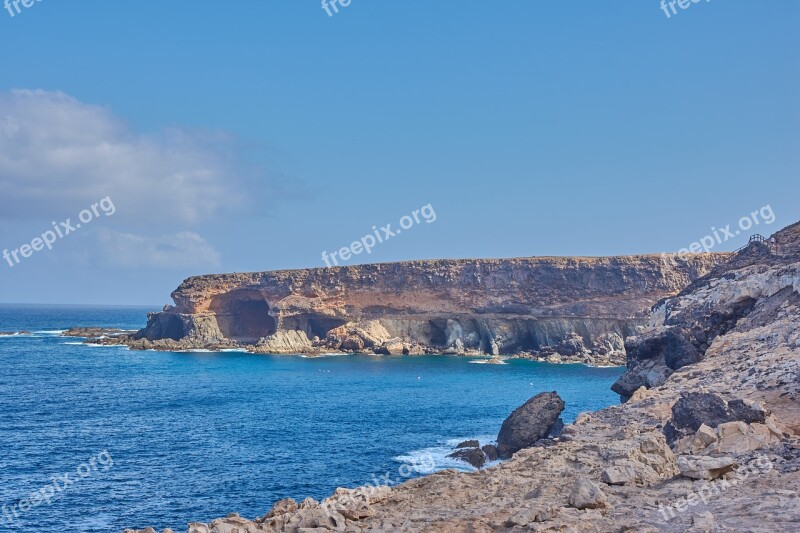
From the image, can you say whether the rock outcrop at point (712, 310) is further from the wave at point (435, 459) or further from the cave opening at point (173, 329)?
the cave opening at point (173, 329)

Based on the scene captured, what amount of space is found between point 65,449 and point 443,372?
1636 inches

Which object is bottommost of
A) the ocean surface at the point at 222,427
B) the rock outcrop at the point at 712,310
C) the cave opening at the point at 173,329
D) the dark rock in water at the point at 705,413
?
the ocean surface at the point at 222,427

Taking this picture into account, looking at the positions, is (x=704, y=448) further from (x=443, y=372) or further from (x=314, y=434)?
(x=443, y=372)

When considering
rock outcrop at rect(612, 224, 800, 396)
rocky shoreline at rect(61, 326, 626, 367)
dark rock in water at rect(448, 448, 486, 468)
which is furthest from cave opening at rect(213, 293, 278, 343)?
rock outcrop at rect(612, 224, 800, 396)

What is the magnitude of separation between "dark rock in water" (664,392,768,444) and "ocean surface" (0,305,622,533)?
1388 cm

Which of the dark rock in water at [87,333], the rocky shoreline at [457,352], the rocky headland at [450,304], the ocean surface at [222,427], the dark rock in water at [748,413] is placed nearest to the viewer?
the dark rock in water at [748,413]

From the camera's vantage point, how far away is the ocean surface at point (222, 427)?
81.8 feet

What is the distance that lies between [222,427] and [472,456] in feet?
54.9

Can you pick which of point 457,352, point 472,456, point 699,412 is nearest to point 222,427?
point 472,456

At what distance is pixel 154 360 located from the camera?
258 ft

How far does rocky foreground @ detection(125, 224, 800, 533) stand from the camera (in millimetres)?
10133

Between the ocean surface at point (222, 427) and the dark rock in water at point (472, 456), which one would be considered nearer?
the ocean surface at point (222, 427)

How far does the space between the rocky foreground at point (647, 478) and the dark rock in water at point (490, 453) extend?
908 centimetres

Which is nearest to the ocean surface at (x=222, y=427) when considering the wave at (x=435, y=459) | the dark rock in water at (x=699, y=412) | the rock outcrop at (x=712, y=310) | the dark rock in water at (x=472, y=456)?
the wave at (x=435, y=459)
